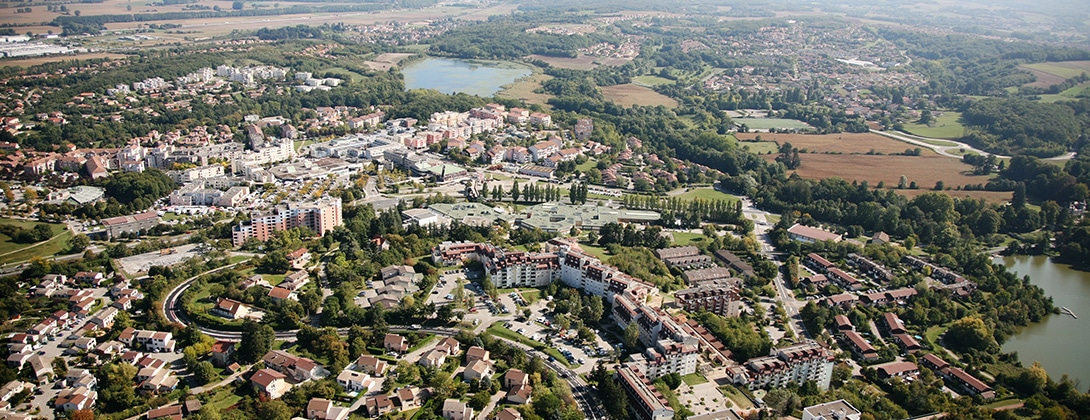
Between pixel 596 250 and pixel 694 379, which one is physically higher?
pixel 596 250

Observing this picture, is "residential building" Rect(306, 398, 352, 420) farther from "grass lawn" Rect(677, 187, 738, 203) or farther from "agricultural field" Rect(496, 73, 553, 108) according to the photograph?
"agricultural field" Rect(496, 73, 553, 108)

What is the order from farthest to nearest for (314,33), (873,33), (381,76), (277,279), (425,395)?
(873,33)
(314,33)
(381,76)
(277,279)
(425,395)

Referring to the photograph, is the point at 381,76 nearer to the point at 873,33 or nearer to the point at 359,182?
the point at 359,182

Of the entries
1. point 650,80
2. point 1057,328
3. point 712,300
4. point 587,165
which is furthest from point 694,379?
point 650,80

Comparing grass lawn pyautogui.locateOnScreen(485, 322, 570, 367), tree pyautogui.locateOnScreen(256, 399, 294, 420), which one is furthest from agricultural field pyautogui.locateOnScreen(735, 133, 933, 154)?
tree pyautogui.locateOnScreen(256, 399, 294, 420)

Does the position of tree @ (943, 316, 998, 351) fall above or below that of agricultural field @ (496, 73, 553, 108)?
below

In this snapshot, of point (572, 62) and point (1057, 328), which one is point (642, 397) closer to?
point (1057, 328)

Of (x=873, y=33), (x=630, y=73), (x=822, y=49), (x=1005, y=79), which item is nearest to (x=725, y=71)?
(x=630, y=73)
